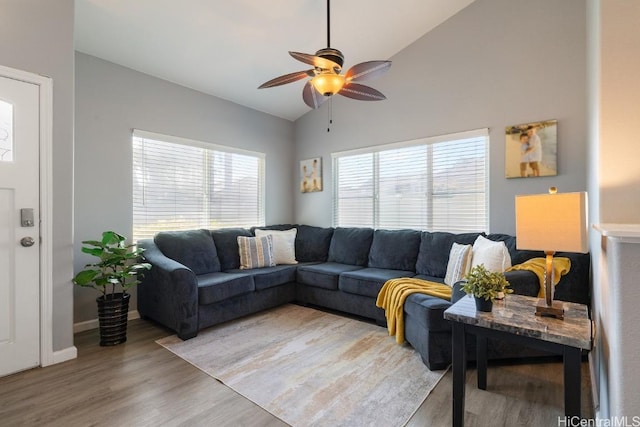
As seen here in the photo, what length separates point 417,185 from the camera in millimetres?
3875

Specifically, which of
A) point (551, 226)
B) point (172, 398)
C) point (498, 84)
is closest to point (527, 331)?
point (551, 226)

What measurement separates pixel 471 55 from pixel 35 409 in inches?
188

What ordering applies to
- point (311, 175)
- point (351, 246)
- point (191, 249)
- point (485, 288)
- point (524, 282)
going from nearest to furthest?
1. point (485, 288)
2. point (524, 282)
3. point (191, 249)
4. point (351, 246)
5. point (311, 175)

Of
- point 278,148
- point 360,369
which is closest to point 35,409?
point 360,369

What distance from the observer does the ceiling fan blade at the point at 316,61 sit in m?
2.07

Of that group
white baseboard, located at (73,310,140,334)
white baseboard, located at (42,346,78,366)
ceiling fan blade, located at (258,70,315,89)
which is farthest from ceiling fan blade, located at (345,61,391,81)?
white baseboard, located at (73,310,140,334)

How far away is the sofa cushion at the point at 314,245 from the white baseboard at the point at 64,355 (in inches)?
103

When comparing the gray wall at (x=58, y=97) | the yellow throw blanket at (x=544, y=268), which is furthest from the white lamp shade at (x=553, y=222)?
the gray wall at (x=58, y=97)

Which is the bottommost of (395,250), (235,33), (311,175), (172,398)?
(172,398)

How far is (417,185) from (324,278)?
5.51 ft

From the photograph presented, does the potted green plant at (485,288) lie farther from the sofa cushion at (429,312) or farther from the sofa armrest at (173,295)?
→ the sofa armrest at (173,295)

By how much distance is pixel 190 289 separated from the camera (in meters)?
2.79

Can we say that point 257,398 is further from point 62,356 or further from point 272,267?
point 272,267
